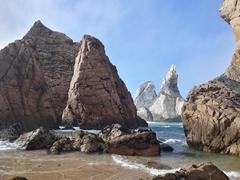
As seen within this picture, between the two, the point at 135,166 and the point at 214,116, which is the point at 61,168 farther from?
the point at 214,116

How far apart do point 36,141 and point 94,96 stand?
49825 millimetres

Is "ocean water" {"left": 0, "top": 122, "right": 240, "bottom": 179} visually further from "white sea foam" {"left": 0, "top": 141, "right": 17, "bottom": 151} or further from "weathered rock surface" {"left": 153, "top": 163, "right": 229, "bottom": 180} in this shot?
"weathered rock surface" {"left": 153, "top": 163, "right": 229, "bottom": 180}

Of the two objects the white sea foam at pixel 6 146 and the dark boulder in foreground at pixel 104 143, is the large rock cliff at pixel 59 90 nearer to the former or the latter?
the white sea foam at pixel 6 146

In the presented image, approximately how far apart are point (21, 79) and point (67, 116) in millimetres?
15153

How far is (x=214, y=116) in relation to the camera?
3634 centimetres

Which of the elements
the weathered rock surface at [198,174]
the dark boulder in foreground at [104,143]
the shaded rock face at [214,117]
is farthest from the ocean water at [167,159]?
the weathered rock surface at [198,174]

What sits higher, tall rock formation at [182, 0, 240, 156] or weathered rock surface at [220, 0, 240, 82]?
weathered rock surface at [220, 0, 240, 82]

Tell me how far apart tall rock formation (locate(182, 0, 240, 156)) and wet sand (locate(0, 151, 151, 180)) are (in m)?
12.1

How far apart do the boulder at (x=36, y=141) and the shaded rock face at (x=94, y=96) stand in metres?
44.6

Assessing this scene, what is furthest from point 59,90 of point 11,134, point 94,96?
point 11,134

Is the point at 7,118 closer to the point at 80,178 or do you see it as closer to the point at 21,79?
the point at 21,79

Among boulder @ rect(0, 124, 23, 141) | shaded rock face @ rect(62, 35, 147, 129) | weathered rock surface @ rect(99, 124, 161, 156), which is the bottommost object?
weathered rock surface @ rect(99, 124, 161, 156)

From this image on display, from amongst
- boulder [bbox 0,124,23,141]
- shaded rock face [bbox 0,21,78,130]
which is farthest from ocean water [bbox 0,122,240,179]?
shaded rock face [bbox 0,21,78,130]

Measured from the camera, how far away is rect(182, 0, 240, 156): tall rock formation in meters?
34.1
